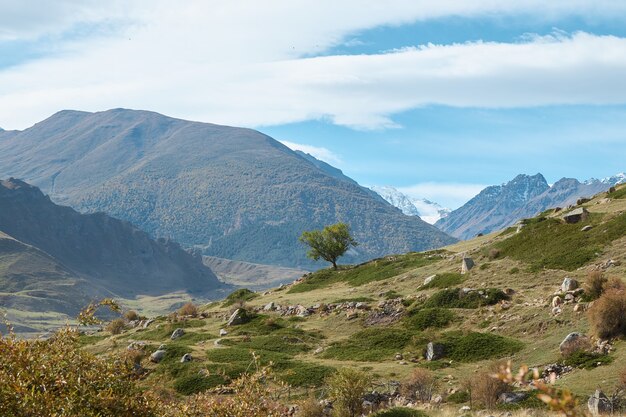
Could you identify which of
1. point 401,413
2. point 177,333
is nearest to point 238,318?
point 177,333

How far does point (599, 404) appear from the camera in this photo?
69.8 ft

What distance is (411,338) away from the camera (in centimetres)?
3800

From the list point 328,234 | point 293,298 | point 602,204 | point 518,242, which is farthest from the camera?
point 328,234

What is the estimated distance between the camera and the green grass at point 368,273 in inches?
2484

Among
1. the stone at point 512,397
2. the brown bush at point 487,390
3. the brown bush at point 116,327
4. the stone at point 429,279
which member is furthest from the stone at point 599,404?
the brown bush at point 116,327

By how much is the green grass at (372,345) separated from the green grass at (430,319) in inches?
56.7

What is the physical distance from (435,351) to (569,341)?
7.56m

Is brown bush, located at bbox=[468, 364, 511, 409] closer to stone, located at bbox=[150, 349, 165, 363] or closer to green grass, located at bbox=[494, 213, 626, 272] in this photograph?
green grass, located at bbox=[494, 213, 626, 272]

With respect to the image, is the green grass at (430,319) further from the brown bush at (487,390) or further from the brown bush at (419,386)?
the brown bush at (487,390)

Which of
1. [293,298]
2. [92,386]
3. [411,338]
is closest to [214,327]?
[293,298]

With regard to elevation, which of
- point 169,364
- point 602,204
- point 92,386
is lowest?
point 169,364

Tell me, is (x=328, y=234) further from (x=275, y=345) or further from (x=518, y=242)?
(x=275, y=345)

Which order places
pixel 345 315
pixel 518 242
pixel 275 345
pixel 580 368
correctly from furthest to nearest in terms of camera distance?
1. pixel 518 242
2. pixel 345 315
3. pixel 275 345
4. pixel 580 368

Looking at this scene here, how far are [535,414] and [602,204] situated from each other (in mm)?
40681
